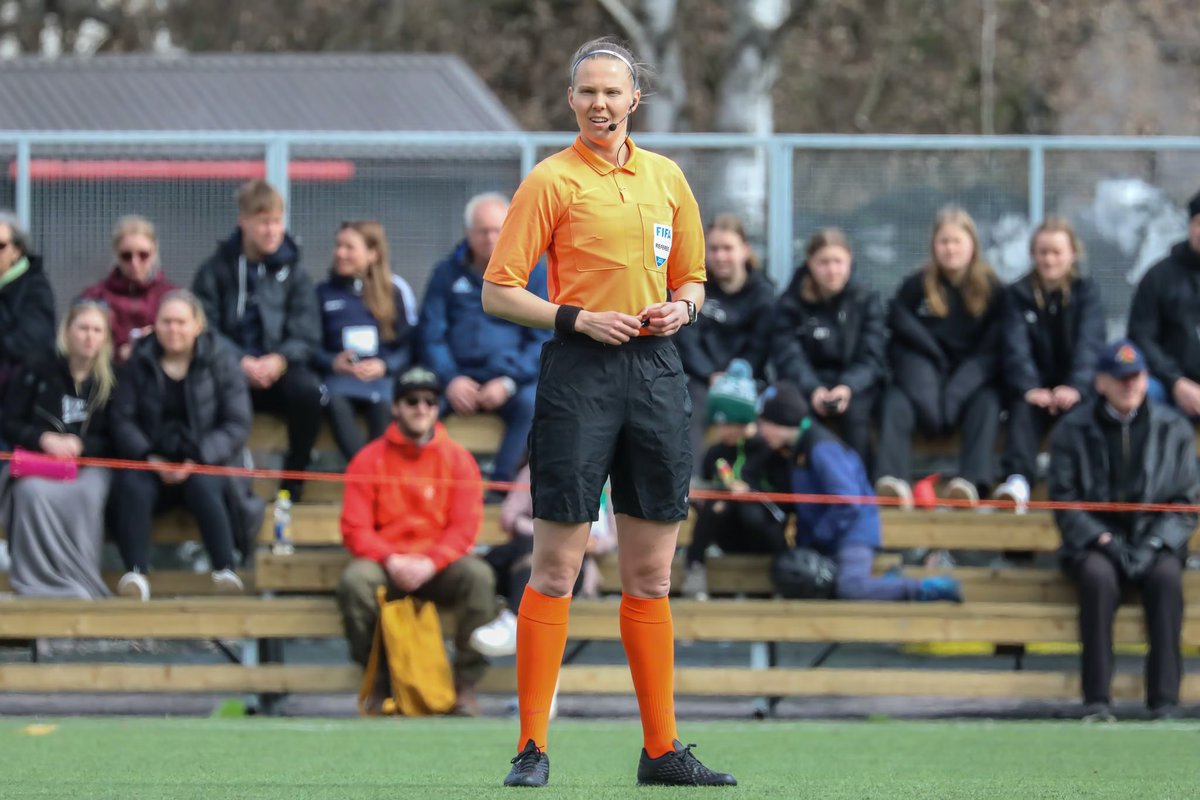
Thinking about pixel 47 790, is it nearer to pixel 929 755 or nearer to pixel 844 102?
pixel 929 755

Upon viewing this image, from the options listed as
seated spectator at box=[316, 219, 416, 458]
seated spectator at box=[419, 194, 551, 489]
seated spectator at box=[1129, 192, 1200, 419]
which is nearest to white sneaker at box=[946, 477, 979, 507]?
seated spectator at box=[1129, 192, 1200, 419]

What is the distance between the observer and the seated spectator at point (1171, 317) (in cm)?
1059

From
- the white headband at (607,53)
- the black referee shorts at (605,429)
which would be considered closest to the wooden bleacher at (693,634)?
the black referee shorts at (605,429)

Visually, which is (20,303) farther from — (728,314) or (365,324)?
(728,314)

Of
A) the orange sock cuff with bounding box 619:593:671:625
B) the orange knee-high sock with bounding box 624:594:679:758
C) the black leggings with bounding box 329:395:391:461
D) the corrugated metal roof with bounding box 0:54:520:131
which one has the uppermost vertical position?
the corrugated metal roof with bounding box 0:54:520:131

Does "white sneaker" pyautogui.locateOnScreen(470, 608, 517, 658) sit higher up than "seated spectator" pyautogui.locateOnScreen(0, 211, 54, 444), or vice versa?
"seated spectator" pyautogui.locateOnScreen(0, 211, 54, 444)

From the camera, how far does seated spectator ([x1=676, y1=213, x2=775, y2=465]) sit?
35.6 ft

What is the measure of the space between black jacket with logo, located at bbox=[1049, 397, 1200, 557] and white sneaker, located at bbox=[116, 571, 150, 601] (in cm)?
424

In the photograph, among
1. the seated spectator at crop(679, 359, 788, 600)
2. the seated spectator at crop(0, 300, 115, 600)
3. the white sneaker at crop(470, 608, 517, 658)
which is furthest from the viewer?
the seated spectator at crop(679, 359, 788, 600)

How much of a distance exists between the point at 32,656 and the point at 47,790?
14.0ft

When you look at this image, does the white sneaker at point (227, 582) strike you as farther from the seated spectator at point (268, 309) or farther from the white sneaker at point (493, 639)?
the white sneaker at point (493, 639)

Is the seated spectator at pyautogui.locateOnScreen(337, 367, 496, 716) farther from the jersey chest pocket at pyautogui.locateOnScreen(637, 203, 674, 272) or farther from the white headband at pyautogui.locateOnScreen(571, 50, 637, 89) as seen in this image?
the white headband at pyautogui.locateOnScreen(571, 50, 637, 89)

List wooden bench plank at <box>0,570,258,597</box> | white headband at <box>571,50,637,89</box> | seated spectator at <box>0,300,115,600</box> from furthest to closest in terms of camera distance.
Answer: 1. wooden bench plank at <box>0,570,258,597</box>
2. seated spectator at <box>0,300,115,600</box>
3. white headband at <box>571,50,637,89</box>

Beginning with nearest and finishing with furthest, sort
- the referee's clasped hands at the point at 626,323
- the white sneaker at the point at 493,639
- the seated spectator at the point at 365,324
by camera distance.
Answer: the referee's clasped hands at the point at 626,323 → the white sneaker at the point at 493,639 → the seated spectator at the point at 365,324
